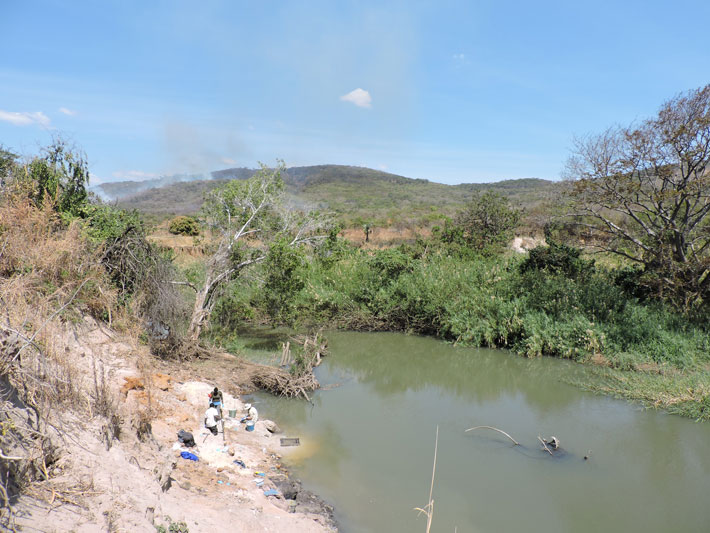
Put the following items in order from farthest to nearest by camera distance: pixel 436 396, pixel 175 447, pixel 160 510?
pixel 436 396
pixel 175 447
pixel 160 510

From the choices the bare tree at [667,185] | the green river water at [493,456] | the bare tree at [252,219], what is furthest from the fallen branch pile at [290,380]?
the bare tree at [667,185]

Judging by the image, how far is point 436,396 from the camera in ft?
31.5

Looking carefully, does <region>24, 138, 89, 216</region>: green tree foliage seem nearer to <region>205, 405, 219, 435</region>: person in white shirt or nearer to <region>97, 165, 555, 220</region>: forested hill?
<region>205, 405, 219, 435</region>: person in white shirt

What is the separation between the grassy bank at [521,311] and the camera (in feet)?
32.2

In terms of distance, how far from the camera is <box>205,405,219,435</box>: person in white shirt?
256 inches

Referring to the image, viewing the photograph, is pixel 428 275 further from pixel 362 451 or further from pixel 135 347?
pixel 135 347

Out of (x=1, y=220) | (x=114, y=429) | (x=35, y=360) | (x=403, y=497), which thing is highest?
(x=1, y=220)

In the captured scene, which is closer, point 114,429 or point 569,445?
point 114,429

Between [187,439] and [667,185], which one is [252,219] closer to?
[187,439]

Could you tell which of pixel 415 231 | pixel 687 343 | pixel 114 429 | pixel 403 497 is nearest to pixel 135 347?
pixel 114 429

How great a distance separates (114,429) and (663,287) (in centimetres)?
1301

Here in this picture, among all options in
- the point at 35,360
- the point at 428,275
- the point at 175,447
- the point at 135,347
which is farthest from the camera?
the point at 428,275

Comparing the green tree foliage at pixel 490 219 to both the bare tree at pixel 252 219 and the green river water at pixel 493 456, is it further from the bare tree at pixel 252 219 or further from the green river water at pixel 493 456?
the green river water at pixel 493 456

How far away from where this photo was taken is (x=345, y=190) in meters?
69.4
